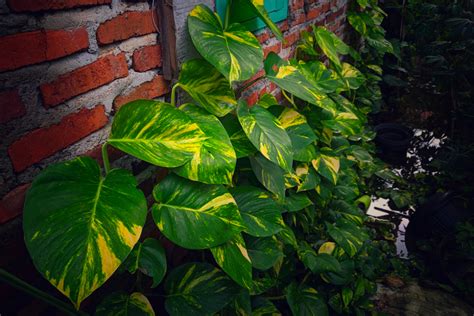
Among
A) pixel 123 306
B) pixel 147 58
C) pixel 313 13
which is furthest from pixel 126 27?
pixel 313 13

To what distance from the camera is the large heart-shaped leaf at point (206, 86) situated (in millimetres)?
925

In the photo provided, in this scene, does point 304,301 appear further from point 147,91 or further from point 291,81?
point 147,91

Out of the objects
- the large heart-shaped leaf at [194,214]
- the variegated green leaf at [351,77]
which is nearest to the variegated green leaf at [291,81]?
the large heart-shaped leaf at [194,214]

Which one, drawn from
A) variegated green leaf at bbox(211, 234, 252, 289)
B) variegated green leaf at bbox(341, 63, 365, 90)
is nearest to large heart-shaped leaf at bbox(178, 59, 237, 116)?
variegated green leaf at bbox(211, 234, 252, 289)

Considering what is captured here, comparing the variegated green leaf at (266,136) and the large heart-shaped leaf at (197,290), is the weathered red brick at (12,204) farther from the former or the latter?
the variegated green leaf at (266,136)

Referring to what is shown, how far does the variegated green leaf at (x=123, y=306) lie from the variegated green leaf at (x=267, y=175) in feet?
1.68

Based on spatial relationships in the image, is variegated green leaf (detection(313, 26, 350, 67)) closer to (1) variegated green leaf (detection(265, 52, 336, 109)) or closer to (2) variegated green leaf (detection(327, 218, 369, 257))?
(1) variegated green leaf (detection(265, 52, 336, 109))

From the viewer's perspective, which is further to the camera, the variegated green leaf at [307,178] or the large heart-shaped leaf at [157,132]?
the variegated green leaf at [307,178]

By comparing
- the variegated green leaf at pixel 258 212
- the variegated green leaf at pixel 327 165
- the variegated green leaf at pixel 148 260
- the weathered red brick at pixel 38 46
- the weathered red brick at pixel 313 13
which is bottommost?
the variegated green leaf at pixel 327 165

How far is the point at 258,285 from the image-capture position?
1.12 meters

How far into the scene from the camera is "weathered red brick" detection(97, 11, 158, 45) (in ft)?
2.51

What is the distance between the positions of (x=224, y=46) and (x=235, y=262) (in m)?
0.58

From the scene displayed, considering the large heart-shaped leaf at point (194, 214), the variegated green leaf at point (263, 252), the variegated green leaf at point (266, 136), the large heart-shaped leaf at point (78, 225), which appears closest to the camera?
the large heart-shaped leaf at point (78, 225)

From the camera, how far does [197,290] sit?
2.86ft
